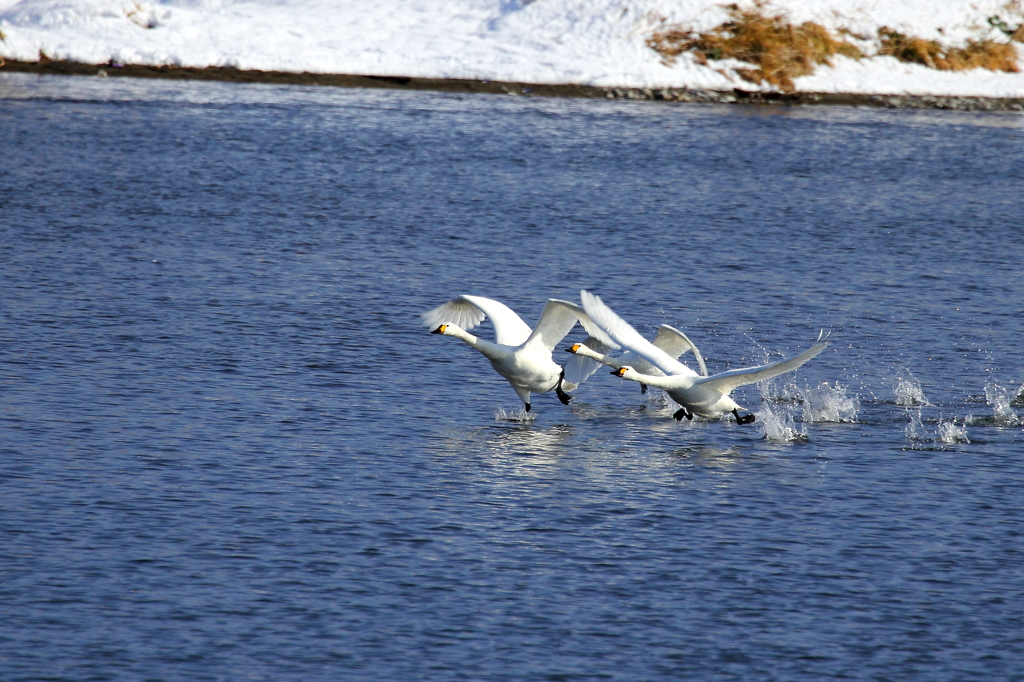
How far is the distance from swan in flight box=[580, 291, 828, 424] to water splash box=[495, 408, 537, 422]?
49.9 inches

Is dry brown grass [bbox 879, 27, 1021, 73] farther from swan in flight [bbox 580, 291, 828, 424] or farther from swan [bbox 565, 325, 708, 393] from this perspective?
swan in flight [bbox 580, 291, 828, 424]

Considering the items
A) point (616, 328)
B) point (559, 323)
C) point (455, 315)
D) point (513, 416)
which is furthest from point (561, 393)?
point (616, 328)

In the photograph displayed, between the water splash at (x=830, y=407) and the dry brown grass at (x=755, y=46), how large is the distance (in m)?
28.3

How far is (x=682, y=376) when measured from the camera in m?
14.0

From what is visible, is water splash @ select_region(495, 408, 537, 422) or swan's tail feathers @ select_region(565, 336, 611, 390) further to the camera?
swan's tail feathers @ select_region(565, 336, 611, 390)

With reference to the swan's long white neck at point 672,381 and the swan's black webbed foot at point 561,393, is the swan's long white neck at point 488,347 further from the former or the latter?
the swan's long white neck at point 672,381

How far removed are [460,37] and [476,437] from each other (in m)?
31.1

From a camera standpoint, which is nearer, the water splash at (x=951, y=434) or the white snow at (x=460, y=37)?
the water splash at (x=951, y=434)

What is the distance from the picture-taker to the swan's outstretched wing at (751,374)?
12566mm

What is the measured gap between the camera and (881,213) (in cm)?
2852

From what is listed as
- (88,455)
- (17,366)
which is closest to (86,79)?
(17,366)

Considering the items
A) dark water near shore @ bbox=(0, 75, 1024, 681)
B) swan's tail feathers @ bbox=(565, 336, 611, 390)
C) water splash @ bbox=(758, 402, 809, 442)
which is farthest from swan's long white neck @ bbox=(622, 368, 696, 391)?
swan's tail feathers @ bbox=(565, 336, 611, 390)

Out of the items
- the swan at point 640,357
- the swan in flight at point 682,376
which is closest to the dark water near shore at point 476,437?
the swan in flight at point 682,376

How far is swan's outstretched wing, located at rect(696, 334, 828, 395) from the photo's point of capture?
495 inches
